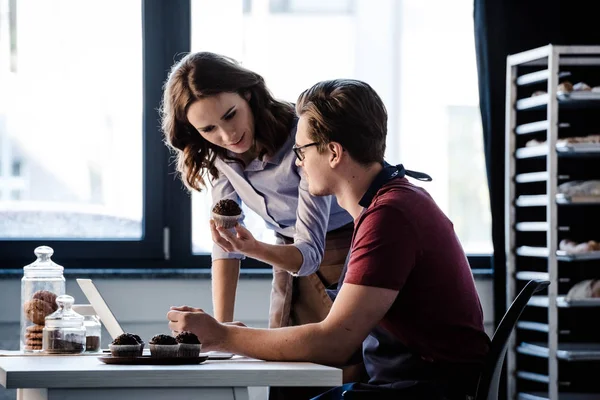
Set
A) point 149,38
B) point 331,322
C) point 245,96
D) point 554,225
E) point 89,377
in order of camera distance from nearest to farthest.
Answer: point 89,377, point 331,322, point 245,96, point 554,225, point 149,38

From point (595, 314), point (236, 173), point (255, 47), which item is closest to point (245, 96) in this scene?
point (236, 173)

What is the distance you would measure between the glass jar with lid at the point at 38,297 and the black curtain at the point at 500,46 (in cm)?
233

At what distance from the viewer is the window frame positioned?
398 cm

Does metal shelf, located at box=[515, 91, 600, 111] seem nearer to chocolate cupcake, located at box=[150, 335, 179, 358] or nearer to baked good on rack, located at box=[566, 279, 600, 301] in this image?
baked good on rack, located at box=[566, 279, 600, 301]

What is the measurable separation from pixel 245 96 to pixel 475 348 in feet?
3.19

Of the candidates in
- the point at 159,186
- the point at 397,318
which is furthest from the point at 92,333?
the point at 159,186

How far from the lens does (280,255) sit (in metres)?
2.15

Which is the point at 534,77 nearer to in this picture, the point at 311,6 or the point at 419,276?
the point at 311,6

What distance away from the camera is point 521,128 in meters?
3.94

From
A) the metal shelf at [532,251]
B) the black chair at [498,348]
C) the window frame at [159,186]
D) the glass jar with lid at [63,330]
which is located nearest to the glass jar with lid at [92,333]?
the glass jar with lid at [63,330]

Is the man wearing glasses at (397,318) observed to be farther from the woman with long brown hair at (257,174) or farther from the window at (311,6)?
the window at (311,6)

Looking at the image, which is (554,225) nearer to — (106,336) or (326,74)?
(326,74)

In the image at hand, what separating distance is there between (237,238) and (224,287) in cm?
40

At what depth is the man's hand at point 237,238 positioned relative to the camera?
2.06m
